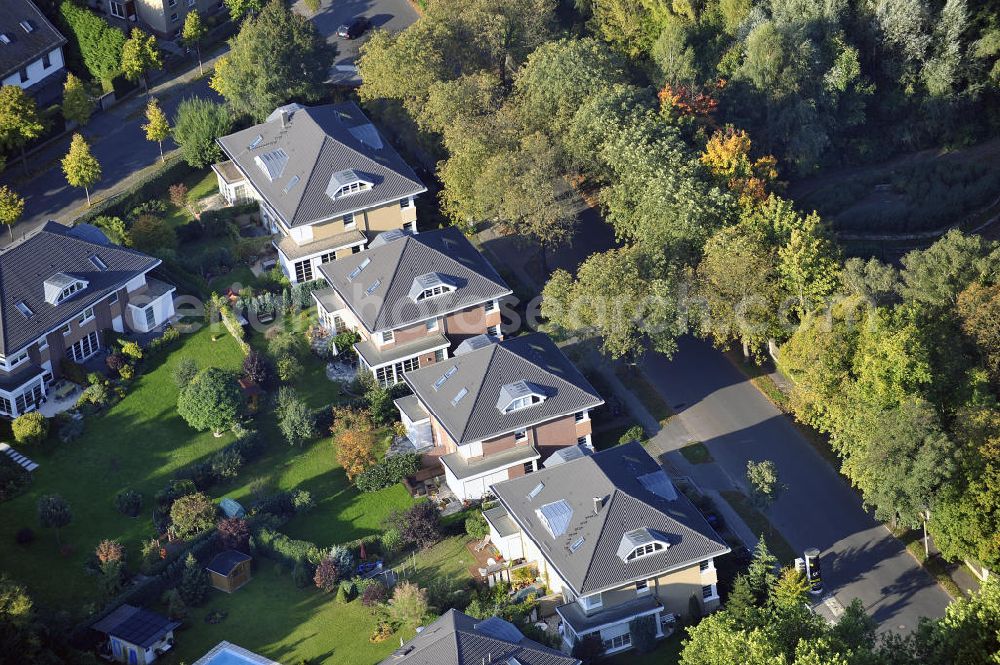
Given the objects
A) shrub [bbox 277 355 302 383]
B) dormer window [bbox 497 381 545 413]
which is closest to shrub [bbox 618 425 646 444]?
dormer window [bbox 497 381 545 413]

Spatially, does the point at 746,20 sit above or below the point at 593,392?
above

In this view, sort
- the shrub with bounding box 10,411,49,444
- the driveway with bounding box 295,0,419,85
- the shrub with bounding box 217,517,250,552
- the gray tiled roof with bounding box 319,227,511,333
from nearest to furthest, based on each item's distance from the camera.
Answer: the shrub with bounding box 217,517,250,552
the shrub with bounding box 10,411,49,444
the gray tiled roof with bounding box 319,227,511,333
the driveway with bounding box 295,0,419,85

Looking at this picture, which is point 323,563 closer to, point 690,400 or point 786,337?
point 690,400

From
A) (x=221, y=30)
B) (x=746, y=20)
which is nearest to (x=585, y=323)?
(x=746, y=20)

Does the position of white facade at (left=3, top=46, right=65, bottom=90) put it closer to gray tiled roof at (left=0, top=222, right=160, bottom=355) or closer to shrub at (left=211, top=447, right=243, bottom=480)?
gray tiled roof at (left=0, top=222, right=160, bottom=355)

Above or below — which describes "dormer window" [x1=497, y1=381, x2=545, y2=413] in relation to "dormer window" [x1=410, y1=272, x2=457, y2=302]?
below

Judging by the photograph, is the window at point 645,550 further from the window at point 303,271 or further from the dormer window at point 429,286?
the window at point 303,271
